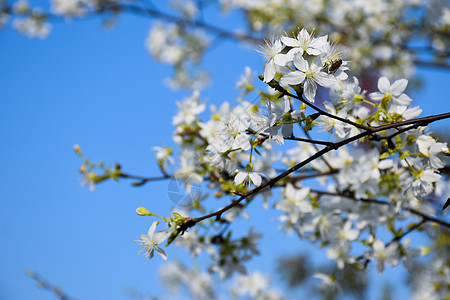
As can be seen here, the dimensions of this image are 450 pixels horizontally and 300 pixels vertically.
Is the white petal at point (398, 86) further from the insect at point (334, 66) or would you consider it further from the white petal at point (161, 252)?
the white petal at point (161, 252)

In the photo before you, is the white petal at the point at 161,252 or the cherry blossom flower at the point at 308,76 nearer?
the cherry blossom flower at the point at 308,76

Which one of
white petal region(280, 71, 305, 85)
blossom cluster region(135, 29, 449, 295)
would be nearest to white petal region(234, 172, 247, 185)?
blossom cluster region(135, 29, 449, 295)

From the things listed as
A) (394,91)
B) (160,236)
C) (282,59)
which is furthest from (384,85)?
(160,236)

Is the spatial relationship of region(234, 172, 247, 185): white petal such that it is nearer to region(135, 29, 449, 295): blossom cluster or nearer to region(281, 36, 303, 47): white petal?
region(135, 29, 449, 295): blossom cluster

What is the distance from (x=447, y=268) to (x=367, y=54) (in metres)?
2.56

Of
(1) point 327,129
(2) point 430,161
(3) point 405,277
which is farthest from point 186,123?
(3) point 405,277

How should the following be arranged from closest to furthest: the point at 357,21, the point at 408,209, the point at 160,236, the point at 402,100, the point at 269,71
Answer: the point at 269,71 → the point at 160,236 → the point at 402,100 → the point at 408,209 → the point at 357,21

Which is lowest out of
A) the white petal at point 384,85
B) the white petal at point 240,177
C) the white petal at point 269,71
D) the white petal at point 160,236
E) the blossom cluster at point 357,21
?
the white petal at point 160,236

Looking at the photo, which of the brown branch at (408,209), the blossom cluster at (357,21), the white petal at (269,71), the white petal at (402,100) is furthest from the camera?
the blossom cluster at (357,21)

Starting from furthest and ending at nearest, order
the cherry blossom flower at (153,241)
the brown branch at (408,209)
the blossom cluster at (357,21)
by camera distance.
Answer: the blossom cluster at (357,21)
the brown branch at (408,209)
the cherry blossom flower at (153,241)

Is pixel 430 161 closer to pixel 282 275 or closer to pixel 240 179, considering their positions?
pixel 240 179

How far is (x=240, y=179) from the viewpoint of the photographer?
3.58 feet

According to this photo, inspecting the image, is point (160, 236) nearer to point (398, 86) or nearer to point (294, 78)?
point (294, 78)

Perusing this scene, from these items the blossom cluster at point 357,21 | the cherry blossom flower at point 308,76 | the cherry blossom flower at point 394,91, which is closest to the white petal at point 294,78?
the cherry blossom flower at point 308,76
